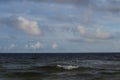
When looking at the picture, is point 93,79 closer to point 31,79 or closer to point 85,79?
point 85,79

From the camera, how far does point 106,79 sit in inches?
1316

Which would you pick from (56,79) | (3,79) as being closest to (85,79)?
(56,79)

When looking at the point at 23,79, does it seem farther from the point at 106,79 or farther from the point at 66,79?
the point at 106,79

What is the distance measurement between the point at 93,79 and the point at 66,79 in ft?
9.64

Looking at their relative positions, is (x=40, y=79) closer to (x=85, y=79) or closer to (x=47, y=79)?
(x=47, y=79)

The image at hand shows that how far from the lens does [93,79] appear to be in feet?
109

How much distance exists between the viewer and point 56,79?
109 ft

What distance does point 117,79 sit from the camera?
108 ft

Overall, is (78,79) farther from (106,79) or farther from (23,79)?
(23,79)

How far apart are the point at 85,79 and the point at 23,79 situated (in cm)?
679

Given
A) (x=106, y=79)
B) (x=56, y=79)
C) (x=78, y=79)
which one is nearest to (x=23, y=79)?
(x=56, y=79)

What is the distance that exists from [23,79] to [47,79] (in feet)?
8.65

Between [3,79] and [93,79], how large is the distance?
9.66 metres

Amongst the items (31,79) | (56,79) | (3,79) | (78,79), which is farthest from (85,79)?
(3,79)
